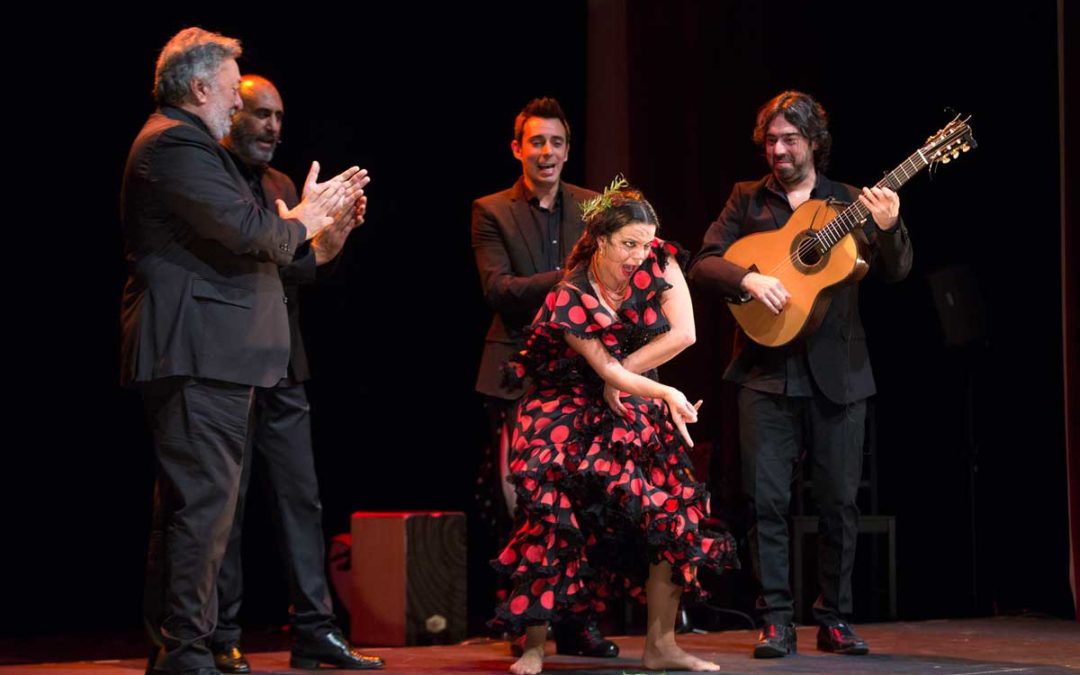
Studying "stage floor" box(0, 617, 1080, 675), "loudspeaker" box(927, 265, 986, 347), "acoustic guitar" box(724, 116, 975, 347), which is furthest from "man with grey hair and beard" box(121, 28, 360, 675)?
"loudspeaker" box(927, 265, 986, 347)

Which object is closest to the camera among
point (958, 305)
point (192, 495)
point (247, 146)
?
point (192, 495)

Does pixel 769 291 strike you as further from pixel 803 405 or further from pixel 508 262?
pixel 508 262

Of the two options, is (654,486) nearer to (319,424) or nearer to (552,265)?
(552,265)

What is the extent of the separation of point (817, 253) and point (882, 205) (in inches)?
10.1

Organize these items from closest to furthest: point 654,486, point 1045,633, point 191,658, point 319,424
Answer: point 191,658 → point 654,486 → point 1045,633 → point 319,424

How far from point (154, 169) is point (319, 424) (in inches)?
112

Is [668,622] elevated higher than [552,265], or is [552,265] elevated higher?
[552,265]

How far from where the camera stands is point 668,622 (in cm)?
393

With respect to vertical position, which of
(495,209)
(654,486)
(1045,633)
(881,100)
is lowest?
(1045,633)

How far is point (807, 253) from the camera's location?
14.5 ft

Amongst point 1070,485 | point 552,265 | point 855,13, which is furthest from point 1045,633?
point 855,13

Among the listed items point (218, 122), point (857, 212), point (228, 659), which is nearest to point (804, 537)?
point (857, 212)

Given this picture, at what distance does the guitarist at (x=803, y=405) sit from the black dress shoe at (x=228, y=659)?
1527mm

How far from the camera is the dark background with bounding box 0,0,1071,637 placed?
6.02m
